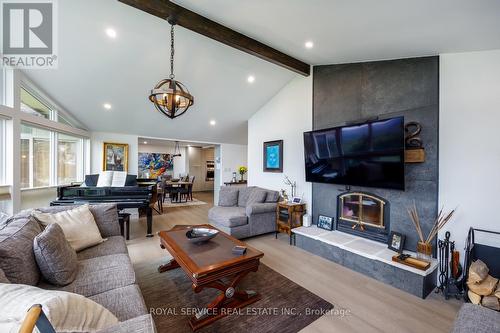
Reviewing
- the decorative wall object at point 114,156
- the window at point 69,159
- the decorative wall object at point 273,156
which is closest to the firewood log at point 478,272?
the decorative wall object at point 273,156

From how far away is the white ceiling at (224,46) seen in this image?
6.77 ft

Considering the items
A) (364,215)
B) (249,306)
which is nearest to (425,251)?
(364,215)

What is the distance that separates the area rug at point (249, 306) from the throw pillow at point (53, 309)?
1076mm

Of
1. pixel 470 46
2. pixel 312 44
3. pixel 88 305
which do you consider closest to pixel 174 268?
pixel 88 305

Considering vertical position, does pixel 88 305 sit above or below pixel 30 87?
below

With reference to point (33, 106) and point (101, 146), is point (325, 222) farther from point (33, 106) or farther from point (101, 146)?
point (101, 146)

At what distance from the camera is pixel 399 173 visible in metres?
2.73

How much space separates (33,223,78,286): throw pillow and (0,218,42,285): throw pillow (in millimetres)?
51

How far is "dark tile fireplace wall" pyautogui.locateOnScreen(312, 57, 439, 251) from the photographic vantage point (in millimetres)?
2730

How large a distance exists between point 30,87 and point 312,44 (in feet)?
16.8

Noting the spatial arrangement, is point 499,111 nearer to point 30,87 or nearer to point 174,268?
point 174,268

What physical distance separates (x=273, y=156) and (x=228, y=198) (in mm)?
1455

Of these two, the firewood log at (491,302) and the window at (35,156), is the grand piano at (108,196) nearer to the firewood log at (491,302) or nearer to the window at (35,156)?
the window at (35,156)

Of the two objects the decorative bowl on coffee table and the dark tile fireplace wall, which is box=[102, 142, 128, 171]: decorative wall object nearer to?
the decorative bowl on coffee table
